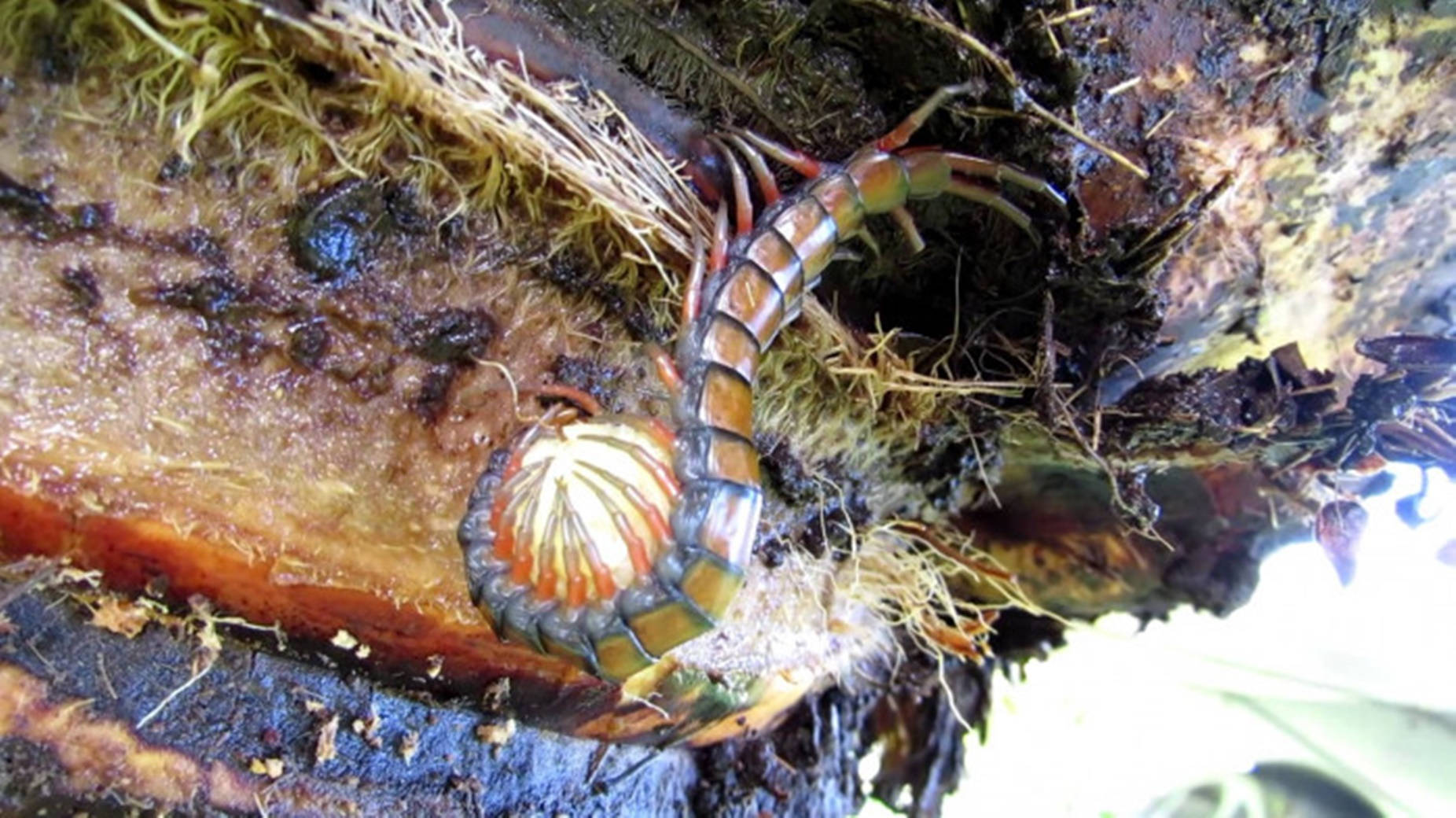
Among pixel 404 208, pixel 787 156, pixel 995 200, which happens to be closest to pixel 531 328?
pixel 404 208

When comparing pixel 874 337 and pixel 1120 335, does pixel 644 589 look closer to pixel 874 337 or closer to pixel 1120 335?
pixel 874 337

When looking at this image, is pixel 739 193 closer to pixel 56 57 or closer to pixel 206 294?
pixel 206 294

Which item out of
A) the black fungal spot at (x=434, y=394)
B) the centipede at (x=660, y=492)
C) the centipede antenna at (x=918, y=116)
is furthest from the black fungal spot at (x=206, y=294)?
the centipede antenna at (x=918, y=116)

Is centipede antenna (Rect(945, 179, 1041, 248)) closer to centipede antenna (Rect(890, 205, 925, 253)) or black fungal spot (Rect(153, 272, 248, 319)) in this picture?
centipede antenna (Rect(890, 205, 925, 253))

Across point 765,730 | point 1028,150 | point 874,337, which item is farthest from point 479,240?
point 765,730

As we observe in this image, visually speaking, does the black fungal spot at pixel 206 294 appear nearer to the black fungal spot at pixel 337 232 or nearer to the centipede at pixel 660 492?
the black fungal spot at pixel 337 232

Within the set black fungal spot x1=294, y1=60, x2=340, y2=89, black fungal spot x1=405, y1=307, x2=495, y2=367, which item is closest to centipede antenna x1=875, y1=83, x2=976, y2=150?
black fungal spot x1=405, y1=307, x2=495, y2=367
